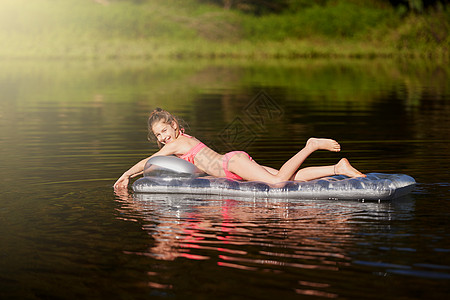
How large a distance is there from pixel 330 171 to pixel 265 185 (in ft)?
2.38

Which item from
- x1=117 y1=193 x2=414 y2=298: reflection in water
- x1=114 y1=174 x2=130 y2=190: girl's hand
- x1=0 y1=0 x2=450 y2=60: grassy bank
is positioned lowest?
x1=117 y1=193 x2=414 y2=298: reflection in water

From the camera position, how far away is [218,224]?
→ 6953mm

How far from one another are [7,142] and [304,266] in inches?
365

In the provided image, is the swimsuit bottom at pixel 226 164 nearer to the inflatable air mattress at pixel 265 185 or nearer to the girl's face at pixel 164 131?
the inflatable air mattress at pixel 265 185

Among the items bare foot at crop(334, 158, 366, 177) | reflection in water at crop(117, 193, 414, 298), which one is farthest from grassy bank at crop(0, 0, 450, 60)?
reflection in water at crop(117, 193, 414, 298)

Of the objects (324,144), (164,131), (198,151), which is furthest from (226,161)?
(324,144)

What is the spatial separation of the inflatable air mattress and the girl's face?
0.73 ft

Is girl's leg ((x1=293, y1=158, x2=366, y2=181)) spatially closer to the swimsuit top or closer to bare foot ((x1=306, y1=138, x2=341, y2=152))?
bare foot ((x1=306, y1=138, x2=341, y2=152))

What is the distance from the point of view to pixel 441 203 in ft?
25.1

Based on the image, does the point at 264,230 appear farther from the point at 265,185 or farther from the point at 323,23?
the point at 323,23

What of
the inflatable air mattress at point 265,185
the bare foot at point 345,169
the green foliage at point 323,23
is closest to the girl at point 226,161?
the bare foot at point 345,169

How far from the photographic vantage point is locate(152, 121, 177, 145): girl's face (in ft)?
28.3

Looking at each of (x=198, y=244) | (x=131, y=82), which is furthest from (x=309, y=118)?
(x=131, y=82)

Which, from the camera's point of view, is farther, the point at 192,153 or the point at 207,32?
the point at 207,32
